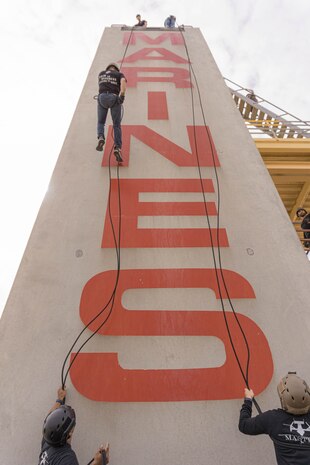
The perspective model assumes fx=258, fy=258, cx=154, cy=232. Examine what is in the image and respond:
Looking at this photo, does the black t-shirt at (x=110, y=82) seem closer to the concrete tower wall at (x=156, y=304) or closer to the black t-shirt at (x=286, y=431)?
the concrete tower wall at (x=156, y=304)

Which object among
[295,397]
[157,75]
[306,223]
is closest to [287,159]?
[306,223]

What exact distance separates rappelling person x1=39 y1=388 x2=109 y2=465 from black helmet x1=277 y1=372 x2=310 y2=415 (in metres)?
1.11

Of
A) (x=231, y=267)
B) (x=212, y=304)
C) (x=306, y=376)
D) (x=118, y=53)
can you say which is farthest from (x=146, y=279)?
(x=118, y=53)

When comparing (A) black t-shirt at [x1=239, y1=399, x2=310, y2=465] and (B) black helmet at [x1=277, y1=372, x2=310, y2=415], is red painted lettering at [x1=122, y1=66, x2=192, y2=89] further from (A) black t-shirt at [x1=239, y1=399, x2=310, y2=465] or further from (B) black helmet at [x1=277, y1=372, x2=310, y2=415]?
(A) black t-shirt at [x1=239, y1=399, x2=310, y2=465]

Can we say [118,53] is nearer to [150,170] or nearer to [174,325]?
[150,170]

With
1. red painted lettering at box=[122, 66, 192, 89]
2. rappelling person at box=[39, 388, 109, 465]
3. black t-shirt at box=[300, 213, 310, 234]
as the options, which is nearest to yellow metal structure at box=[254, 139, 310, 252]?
black t-shirt at box=[300, 213, 310, 234]

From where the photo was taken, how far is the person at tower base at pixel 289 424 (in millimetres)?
1307

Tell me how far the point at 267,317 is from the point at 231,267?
574 mm

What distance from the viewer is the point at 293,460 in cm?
129

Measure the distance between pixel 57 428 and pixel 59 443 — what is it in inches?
3.0

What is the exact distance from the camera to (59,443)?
56.4 inches

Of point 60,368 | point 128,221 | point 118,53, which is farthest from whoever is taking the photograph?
point 118,53

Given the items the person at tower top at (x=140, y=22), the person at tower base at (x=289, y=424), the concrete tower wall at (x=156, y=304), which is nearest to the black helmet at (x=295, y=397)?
the person at tower base at (x=289, y=424)

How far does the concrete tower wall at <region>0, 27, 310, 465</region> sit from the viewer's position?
6.17 feet
